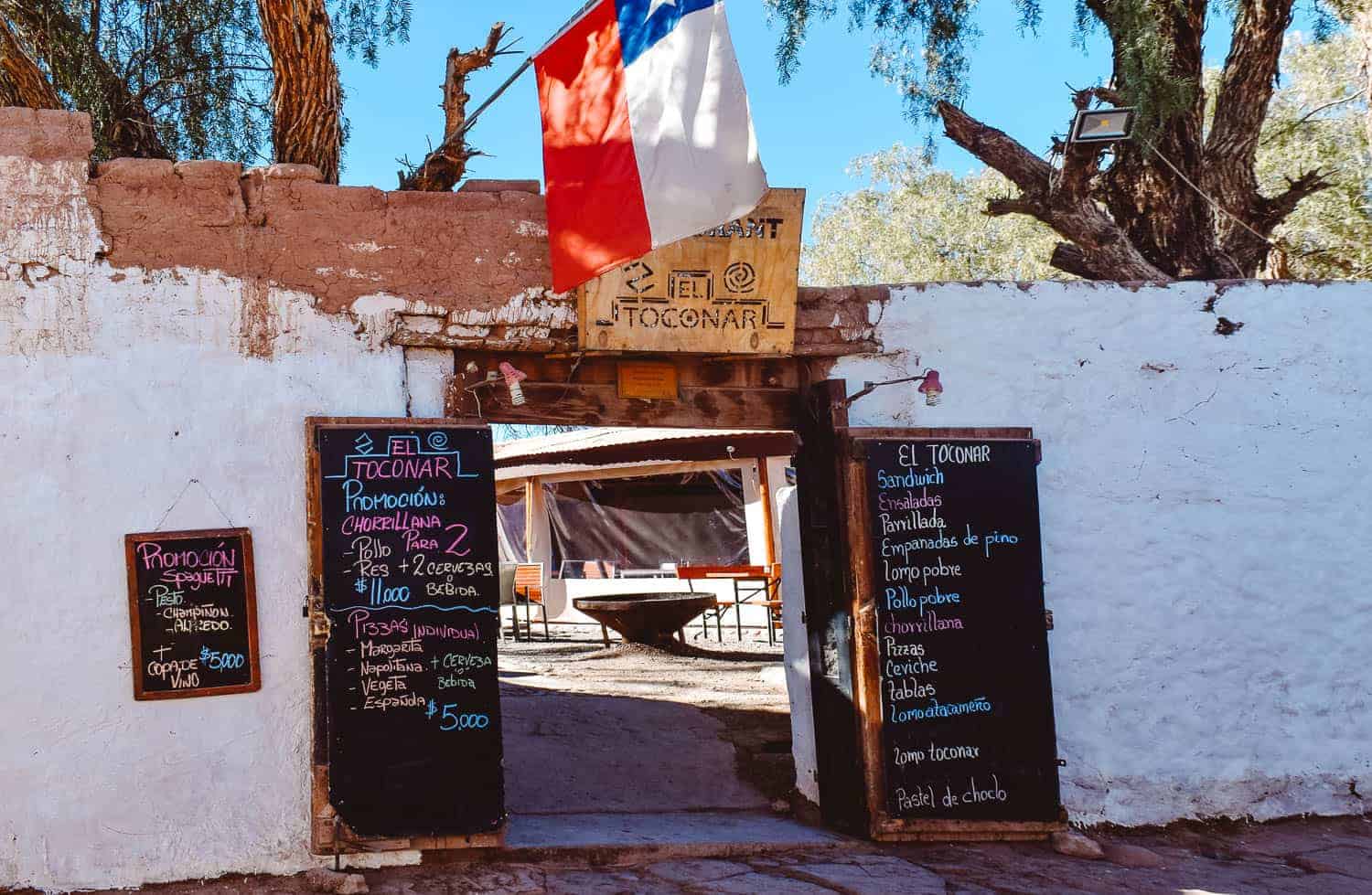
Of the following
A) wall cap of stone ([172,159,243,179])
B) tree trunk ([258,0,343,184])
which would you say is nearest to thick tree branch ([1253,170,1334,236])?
tree trunk ([258,0,343,184])

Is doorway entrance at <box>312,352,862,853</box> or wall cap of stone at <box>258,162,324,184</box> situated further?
doorway entrance at <box>312,352,862,853</box>

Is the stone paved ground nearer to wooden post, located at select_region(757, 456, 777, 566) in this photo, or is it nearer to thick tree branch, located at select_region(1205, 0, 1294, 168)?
thick tree branch, located at select_region(1205, 0, 1294, 168)

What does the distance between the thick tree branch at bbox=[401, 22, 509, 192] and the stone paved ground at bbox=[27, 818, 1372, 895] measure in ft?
11.0

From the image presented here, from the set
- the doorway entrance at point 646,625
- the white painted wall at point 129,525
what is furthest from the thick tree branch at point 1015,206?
the white painted wall at point 129,525

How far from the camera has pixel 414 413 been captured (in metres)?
5.29

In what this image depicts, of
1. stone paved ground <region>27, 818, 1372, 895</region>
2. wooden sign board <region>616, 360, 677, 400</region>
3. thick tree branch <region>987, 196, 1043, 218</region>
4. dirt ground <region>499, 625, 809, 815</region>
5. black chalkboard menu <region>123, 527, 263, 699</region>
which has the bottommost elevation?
stone paved ground <region>27, 818, 1372, 895</region>

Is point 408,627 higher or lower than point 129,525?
lower

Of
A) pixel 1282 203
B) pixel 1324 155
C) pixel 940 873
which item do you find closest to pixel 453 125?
pixel 940 873

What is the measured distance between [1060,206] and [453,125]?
383 centimetres

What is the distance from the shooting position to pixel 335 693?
4.94m

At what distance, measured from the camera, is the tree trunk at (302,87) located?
6027 mm

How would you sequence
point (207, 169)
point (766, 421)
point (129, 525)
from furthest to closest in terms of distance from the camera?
point (766, 421)
point (207, 169)
point (129, 525)

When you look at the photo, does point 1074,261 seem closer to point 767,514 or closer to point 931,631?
point 931,631

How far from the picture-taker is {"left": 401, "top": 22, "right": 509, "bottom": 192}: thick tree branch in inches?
239
